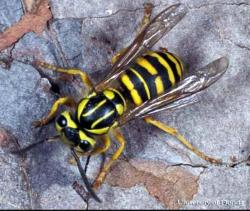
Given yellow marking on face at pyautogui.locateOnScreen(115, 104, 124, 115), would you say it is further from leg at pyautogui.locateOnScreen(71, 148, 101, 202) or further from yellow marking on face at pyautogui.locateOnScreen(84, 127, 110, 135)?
leg at pyautogui.locateOnScreen(71, 148, 101, 202)

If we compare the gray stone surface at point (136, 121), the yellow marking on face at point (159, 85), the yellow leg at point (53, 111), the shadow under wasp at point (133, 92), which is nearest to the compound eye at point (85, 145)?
the shadow under wasp at point (133, 92)

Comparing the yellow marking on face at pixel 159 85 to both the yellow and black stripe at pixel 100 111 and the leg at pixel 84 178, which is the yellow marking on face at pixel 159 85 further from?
the leg at pixel 84 178

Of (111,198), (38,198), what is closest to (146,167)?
(111,198)

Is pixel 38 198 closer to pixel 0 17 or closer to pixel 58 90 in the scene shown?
pixel 58 90

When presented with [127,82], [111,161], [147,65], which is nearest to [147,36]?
[147,65]

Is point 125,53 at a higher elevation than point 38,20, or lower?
Result: lower

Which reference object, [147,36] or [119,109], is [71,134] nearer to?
[119,109]
